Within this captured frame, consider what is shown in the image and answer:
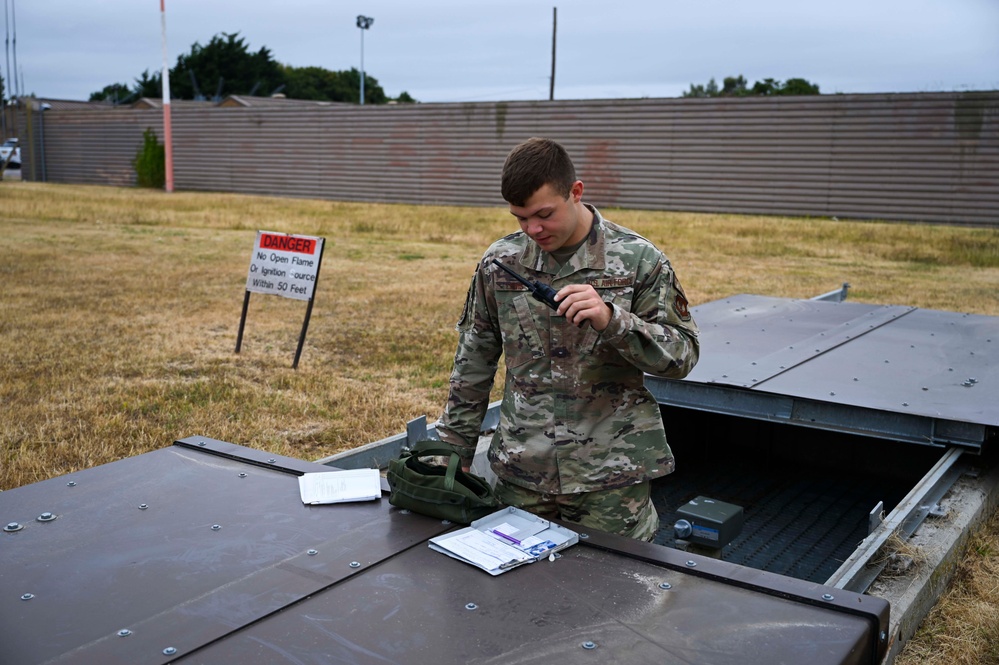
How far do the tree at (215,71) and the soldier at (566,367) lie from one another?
57.8 metres

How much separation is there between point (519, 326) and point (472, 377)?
233mm

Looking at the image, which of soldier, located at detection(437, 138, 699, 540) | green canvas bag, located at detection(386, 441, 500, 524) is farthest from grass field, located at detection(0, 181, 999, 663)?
green canvas bag, located at detection(386, 441, 500, 524)

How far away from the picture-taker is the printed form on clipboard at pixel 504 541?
2.16 metres

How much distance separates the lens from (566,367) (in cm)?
271

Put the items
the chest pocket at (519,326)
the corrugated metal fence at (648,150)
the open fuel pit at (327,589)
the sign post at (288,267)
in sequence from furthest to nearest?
1. the corrugated metal fence at (648,150)
2. the sign post at (288,267)
3. the chest pocket at (519,326)
4. the open fuel pit at (327,589)

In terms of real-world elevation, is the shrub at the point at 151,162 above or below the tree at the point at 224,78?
below

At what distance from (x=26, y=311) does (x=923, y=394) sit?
791 centimetres

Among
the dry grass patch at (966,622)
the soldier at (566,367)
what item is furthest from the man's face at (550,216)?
the dry grass patch at (966,622)

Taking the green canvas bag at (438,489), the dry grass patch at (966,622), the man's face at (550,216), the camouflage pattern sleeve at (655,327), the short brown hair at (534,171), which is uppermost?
the short brown hair at (534,171)

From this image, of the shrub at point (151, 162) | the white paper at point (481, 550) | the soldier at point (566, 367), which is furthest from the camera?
the shrub at point (151, 162)

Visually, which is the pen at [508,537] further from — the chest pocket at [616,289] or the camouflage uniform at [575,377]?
the chest pocket at [616,289]

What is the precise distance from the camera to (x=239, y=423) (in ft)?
18.1

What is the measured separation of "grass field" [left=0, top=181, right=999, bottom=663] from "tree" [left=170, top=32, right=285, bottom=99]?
38603 mm

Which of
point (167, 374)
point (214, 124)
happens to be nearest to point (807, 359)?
point (167, 374)
